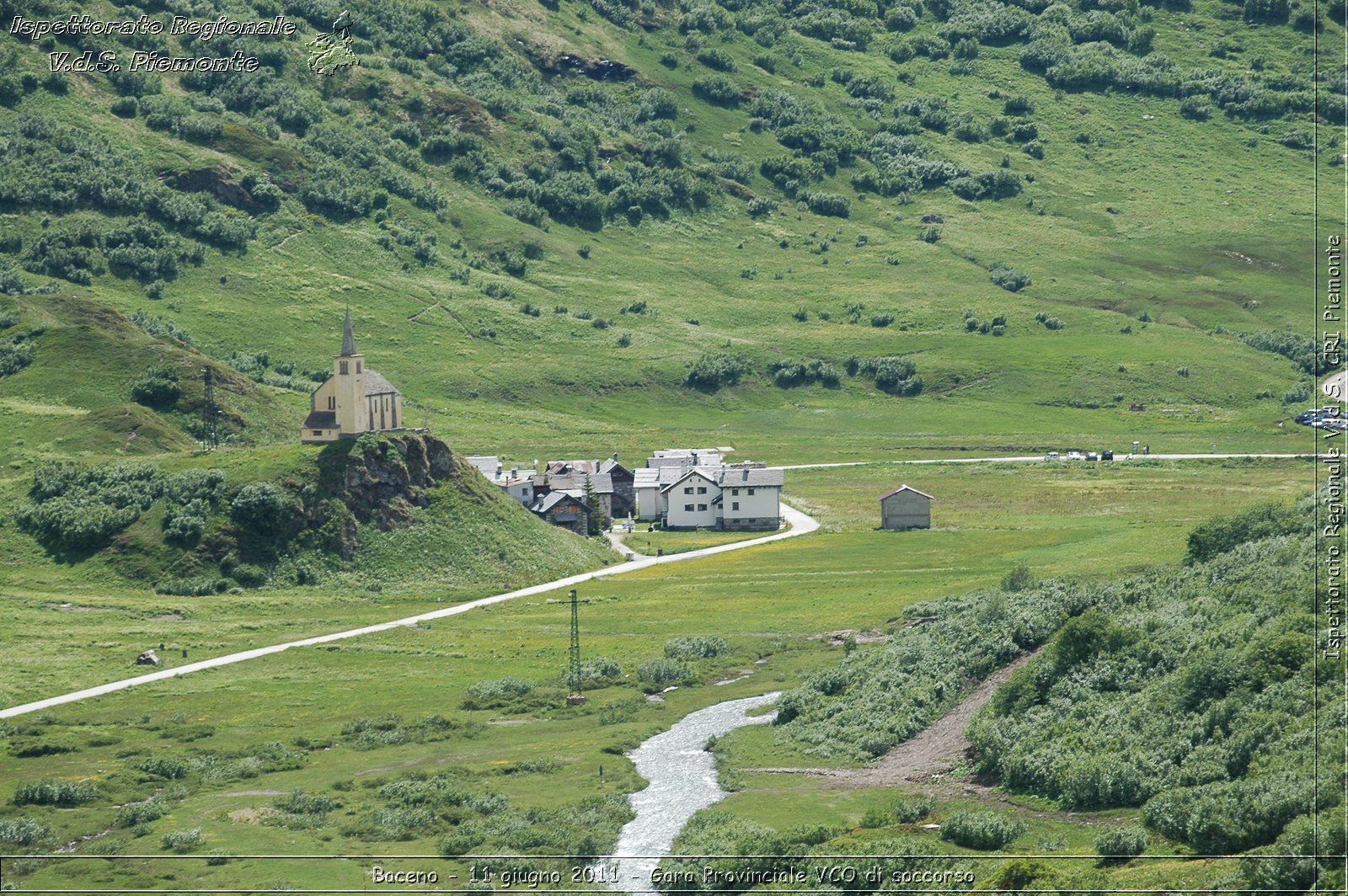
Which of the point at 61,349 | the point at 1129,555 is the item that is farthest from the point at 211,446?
the point at 1129,555

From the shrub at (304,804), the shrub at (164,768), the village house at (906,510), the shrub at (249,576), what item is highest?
the village house at (906,510)

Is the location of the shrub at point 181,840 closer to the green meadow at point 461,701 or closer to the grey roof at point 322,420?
the green meadow at point 461,701

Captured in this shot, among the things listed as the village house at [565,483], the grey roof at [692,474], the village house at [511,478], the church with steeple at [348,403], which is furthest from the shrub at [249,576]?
the grey roof at [692,474]

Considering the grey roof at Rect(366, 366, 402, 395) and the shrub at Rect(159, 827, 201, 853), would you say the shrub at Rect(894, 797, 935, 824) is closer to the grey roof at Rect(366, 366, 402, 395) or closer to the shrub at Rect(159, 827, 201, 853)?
the shrub at Rect(159, 827, 201, 853)

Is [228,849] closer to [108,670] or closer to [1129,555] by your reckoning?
[108,670]

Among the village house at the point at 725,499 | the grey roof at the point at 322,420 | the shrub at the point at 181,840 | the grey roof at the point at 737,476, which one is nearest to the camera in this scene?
the shrub at the point at 181,840

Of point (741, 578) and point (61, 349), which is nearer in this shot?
point (741, 578)

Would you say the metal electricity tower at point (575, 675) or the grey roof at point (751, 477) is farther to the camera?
the grey roof at point (751, 477)

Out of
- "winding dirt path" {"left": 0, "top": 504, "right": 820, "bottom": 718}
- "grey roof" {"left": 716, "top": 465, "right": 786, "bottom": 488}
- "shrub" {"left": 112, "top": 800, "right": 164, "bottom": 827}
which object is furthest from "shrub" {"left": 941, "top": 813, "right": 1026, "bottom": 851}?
"grey roof" {"left": 716, "top": 465, "right": 786, "bottom": 488}
